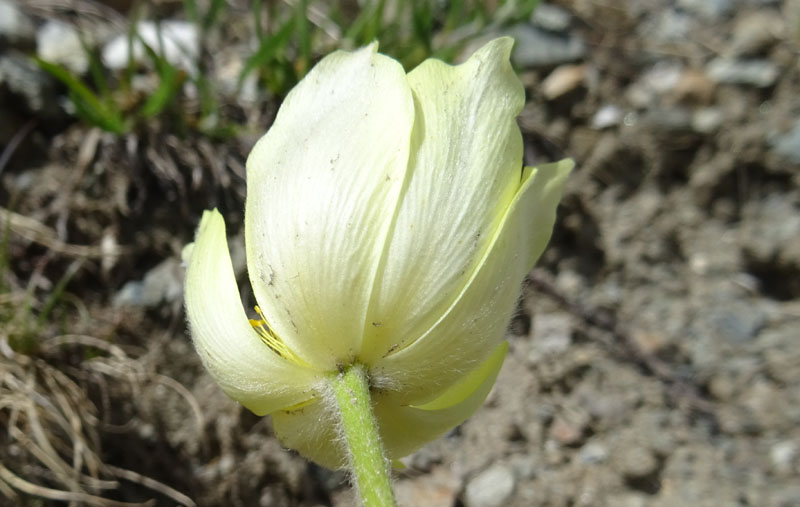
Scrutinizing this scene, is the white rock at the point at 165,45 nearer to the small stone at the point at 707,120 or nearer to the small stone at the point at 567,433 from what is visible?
the small stone at the point at 567,433

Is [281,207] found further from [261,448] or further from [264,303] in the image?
[261,448]

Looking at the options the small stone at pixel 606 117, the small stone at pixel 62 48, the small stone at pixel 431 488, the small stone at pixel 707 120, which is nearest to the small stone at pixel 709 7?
the small stone at pixel 707 120

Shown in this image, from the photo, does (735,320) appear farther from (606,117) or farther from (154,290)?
(154,290)

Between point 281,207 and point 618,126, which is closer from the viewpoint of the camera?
point 281,207

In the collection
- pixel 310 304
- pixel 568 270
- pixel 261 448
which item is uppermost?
pixel 310 304

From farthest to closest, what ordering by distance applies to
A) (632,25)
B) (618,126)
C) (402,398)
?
(632,25) → (618,126) → (402,398)

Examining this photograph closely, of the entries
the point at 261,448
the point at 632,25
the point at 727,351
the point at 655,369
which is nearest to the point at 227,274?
the point at 261,448

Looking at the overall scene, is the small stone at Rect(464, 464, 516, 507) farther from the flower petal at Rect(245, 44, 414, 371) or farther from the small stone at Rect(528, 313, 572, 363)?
the flower petal at Rect(245, 44, 414, 371)

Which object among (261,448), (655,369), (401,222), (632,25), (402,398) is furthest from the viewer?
(632,25)

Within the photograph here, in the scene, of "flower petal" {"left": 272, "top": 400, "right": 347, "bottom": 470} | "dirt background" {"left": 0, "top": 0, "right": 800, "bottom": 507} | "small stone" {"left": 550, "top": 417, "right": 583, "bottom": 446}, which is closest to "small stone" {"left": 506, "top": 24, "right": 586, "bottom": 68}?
"dirt background" {"left": 0, "top": 0, "right": 800, "bottom": 507}
